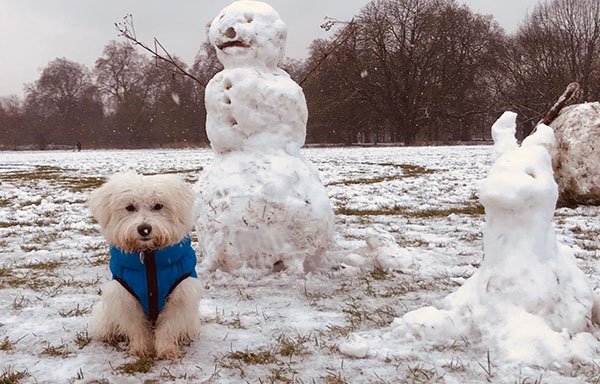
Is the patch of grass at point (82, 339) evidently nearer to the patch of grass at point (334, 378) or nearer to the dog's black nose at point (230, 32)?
the patch of grass at point (334, 378)

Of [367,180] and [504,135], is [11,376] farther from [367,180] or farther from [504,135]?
[367,180]

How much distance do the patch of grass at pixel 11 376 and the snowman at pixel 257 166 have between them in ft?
7.68

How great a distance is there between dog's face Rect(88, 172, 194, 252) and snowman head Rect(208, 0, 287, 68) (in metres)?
2.65

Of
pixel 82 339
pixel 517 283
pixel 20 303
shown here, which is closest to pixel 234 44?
pixel 20 303

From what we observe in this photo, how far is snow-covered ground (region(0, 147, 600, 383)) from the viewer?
10.9ft

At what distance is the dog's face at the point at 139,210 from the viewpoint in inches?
131

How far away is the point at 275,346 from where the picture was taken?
12.3ft

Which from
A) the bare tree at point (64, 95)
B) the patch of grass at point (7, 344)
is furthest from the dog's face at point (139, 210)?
the bare tree at point (64, 95)

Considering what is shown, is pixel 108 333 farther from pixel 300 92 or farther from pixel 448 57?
pixel 448 57

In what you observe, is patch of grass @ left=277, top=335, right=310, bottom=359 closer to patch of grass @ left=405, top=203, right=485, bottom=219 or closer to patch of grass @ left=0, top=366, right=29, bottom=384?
patch of grass @ left=0, top=366, right=29, bottom=384

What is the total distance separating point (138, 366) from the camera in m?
3.45

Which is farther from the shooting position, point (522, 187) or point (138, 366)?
point (522, 187)

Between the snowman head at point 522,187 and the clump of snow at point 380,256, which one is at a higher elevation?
the snowman head at point 522,187

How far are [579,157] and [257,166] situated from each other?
644 centimetres
